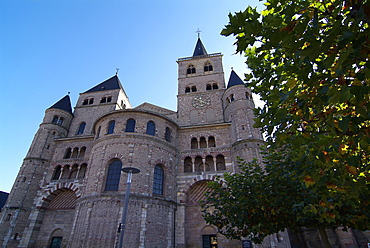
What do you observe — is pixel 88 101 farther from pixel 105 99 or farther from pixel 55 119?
pixel 55 119

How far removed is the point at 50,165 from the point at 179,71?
21.0 meters

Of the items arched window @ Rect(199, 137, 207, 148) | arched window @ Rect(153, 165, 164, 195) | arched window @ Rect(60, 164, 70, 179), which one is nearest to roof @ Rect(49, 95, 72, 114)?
arched window @ Rect(60, 164, 70, 179)

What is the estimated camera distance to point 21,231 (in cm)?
1989

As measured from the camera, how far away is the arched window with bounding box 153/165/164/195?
18.6m

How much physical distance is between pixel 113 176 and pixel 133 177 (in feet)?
6.41

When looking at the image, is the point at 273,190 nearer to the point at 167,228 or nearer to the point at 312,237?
the point at 167,228

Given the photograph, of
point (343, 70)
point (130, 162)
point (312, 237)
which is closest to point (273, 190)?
point (343, 70)

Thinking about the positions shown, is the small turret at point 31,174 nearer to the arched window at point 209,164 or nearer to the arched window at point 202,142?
the arched window at point 202,142

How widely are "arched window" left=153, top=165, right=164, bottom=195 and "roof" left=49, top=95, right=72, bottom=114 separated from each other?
17011 mm

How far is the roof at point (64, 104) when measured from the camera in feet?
91.9

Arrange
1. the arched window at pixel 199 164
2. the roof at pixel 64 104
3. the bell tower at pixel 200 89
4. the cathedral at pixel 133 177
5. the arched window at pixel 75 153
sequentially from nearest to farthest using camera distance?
the cathedral at pixel 133 177, the arched window at pixel 199 164, the arched window at pixel 75 153, the bell tower at pixel 200 89, the roof at pixel 64 104

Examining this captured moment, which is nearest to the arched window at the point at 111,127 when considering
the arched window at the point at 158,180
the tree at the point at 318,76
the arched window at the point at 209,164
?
the arched window at the point at 158,180

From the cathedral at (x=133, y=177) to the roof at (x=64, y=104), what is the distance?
0.97 m

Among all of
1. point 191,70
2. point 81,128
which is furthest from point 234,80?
point 81,128
